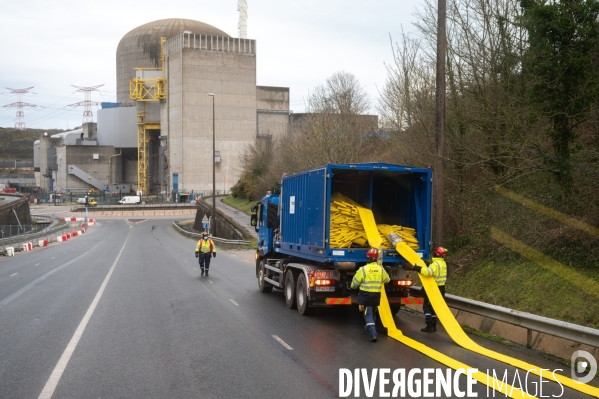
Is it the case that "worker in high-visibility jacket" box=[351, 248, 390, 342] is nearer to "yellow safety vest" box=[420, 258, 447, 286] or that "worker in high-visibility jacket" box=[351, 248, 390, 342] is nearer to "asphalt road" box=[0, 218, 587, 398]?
"asphalt road" box=[0, 218, 587, 398]

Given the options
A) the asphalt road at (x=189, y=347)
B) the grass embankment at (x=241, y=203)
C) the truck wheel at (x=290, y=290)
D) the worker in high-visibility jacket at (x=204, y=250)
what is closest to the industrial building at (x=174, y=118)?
the grass embankment at (x=241, y=203)

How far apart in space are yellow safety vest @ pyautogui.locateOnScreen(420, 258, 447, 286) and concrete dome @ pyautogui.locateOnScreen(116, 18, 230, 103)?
361 feet

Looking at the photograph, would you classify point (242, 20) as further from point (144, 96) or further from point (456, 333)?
point (456, 333)

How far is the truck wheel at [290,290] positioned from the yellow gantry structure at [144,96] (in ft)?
303

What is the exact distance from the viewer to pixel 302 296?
14.8 m

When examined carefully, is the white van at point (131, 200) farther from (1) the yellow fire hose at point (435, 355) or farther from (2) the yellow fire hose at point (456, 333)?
(1) the yellow fire hose at point (435, 355)

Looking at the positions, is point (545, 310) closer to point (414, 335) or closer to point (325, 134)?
point (414, 335)

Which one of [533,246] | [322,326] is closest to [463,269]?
[533,246]

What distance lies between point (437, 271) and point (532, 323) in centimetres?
250

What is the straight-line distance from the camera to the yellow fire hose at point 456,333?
8.59 m

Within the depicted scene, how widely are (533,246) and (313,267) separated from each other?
5.34 meters

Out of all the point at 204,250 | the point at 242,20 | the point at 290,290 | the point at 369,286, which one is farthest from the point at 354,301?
the point at 242,20

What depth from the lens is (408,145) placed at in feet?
76.6

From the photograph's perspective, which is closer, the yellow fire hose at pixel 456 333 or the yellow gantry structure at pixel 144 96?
the yellow fire hose at pixel 456 333
